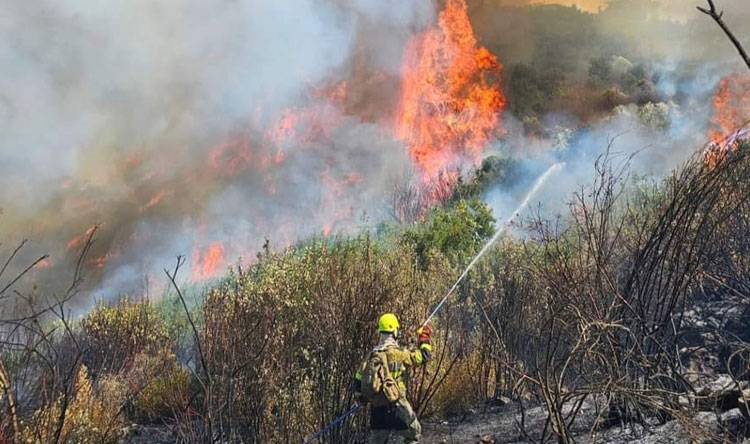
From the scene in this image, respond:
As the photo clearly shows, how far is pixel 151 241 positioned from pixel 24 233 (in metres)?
8.95

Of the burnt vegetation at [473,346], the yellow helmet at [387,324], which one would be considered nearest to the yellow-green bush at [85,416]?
the burnt vegetation at [473,346]

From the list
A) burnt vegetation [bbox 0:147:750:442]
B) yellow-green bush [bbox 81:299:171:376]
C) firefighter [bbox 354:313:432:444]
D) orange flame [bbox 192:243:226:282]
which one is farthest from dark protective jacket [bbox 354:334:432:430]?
orange flame [bbox 192:243:226:282]

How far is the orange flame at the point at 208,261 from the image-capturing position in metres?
41.4

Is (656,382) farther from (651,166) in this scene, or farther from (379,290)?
(651,166)

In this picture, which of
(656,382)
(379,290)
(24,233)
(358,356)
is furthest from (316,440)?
(24,233)

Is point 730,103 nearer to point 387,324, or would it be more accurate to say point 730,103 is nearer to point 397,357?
point 387,324

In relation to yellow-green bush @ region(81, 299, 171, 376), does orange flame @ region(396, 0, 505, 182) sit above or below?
above

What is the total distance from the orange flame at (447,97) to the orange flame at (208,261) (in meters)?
17.3

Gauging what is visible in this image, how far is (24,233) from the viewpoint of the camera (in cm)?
4203

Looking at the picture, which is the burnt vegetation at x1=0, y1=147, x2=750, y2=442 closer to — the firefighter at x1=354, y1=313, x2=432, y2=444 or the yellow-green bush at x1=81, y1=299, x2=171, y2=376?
the firefighter at x1=354, y1=313, x2=432, y2=444

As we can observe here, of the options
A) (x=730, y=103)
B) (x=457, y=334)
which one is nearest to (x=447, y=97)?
(x=730, y=103)

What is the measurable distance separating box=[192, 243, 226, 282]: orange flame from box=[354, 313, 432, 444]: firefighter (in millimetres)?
36040

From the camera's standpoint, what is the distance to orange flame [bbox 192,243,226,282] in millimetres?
41438

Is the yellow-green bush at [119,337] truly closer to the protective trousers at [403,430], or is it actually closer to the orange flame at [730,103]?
the protective trousers at [403,430]
